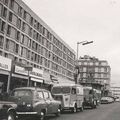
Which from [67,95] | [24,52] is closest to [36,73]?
[24,52]

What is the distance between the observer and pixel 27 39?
2206 inches

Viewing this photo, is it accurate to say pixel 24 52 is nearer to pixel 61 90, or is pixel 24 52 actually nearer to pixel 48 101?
pixel 61 90

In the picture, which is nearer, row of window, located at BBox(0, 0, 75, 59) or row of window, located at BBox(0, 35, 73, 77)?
row of window, located at BBox(0, 35, 73, 77)

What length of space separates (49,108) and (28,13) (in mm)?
41979

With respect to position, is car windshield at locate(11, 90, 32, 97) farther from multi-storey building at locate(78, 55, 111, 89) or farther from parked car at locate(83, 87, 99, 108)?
multi-storey building at locate(78, 55, 111, 89)

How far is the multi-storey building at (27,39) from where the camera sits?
1873 inches

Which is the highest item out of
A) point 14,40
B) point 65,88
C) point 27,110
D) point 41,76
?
point 14,40

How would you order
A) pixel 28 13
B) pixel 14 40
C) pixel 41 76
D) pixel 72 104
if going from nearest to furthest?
pixel 72 104
pixel 41 76
pixel 14 40
pixel 28 13

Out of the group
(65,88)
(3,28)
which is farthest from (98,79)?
(65,88)

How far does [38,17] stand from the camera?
2441 inches

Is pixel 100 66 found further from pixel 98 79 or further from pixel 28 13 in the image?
pixel 28 13

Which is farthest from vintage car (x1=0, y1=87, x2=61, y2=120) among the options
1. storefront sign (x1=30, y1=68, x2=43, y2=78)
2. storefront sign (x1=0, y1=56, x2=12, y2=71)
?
storefront sign (x1=30, y1=68, x2=43, y2=78)

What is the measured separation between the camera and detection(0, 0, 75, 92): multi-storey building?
47562 millimetres

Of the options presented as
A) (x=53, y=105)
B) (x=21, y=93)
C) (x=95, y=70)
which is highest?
(x=95, y=70)
